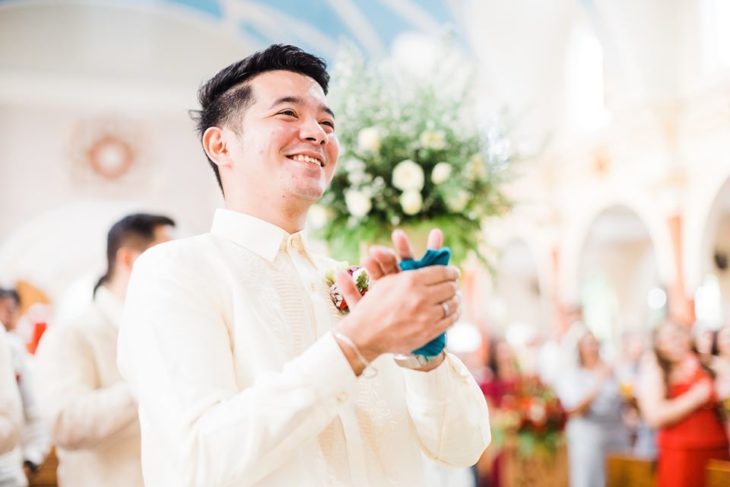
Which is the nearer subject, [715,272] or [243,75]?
[243,75]

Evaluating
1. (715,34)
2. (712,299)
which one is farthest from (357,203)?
(712,299)

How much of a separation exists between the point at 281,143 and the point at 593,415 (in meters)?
5.70

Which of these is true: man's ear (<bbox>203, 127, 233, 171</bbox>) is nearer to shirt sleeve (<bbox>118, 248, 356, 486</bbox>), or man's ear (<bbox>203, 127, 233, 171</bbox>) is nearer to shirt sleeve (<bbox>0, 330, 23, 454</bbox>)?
shirt sleeve (<bbox>118, 248, 356, 486</bbox>)

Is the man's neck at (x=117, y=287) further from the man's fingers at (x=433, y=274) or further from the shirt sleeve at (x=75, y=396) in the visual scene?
the man's fingers at (x=433, y=274)

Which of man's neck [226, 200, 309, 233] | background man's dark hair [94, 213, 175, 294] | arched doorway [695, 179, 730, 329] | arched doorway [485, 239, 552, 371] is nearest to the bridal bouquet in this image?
background man's dark hair [94, 213, 175, 294]

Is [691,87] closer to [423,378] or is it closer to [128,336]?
[423,378]

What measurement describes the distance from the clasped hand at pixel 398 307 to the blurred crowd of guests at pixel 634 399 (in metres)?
4.20

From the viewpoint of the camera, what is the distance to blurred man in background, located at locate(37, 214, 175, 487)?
2453 millimetres

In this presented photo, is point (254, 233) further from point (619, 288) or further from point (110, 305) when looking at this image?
point (619, 288)

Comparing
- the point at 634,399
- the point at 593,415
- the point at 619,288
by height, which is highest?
the point at 593,415

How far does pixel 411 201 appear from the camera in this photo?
10.6 feet

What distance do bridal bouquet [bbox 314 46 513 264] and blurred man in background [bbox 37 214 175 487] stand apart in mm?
874

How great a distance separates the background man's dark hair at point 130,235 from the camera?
117 inches

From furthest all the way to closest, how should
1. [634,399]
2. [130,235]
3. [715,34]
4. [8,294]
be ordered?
[634,399] < [8,294] < [715,34] < [130,235]
